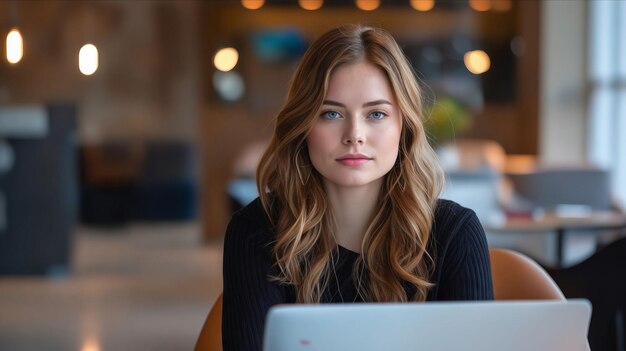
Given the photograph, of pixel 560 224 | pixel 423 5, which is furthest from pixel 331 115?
pixel 423 5

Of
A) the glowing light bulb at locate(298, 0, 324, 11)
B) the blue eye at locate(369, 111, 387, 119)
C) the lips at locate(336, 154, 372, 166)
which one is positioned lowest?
the lips at locate(336, 154, 372, 166)

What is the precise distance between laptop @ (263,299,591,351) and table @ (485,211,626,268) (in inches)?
128

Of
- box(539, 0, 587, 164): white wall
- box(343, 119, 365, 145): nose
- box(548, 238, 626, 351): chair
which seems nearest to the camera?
box(343, 119, 365, 145): nose

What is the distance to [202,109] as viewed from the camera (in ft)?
32.2

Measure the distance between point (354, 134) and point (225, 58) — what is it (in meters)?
7.61

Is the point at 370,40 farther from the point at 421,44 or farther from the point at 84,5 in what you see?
the point at 84,5

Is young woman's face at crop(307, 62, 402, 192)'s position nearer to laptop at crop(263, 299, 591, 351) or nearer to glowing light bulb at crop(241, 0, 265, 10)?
laptop at crop(263, 299, 591, 351)

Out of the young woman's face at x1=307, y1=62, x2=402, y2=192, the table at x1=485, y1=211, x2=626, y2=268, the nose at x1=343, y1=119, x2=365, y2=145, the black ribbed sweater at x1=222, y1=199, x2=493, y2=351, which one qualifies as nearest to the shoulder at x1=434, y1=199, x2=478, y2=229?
the black ribbed sweater at x1=222, y1=199, x2=493, y2=351

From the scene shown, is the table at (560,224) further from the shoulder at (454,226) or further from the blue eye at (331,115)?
the blue eye at (331,115)

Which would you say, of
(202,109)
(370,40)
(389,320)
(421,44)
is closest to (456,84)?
(421,44)

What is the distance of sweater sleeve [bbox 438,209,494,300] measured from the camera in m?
2.01

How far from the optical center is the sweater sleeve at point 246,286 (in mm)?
1945

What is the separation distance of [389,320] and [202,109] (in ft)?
28.4

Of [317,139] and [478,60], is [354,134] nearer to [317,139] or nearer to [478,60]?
[317,139]
